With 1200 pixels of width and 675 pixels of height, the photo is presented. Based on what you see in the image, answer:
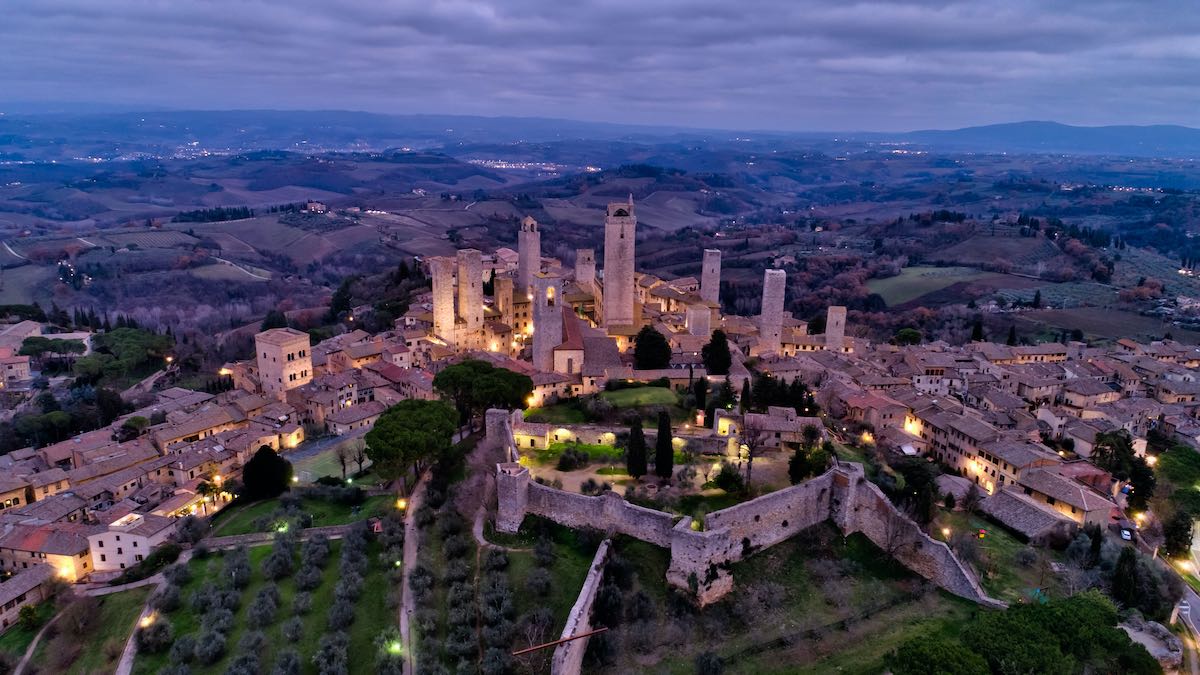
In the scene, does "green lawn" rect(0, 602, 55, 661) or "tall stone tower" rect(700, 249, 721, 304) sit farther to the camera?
"tall stone tower" rect(700, 249, 721, 304)

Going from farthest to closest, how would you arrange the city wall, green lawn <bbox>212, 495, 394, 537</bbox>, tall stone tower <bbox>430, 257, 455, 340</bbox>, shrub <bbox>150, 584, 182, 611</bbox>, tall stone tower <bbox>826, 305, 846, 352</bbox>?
tall stone tower <bbox>826, 305, 846, 352</bbox> → tall stone tower <bbox>430, 257, 455, 340</bbox> → green lawn <bbox>212, 495, 394, 537</bbox> → shrub <bbox>150, 584, 182, 611</bbox> → the city wall

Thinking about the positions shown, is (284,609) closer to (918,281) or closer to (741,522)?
(741,522)

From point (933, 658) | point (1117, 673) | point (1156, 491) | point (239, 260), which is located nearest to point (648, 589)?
point (933, 658)

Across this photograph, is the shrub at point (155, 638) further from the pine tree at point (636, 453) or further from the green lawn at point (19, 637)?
the pine tree at point (636, 453)

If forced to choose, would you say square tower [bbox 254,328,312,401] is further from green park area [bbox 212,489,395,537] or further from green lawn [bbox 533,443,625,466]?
green lawn [bbox 533,443,625,466]

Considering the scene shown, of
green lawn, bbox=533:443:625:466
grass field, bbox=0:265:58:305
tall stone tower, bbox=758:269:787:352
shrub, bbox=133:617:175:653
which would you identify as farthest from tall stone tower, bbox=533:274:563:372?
grass field, bbox=0:265:58:305

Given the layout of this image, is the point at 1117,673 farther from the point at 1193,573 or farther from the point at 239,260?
the point at 239,260

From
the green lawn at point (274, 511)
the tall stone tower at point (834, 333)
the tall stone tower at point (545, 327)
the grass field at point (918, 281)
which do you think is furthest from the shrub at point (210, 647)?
the grass field at point (918, 281)
